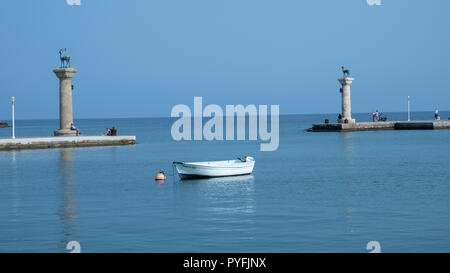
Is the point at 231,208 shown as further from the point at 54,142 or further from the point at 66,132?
the point at 66,132

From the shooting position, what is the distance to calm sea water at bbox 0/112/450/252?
71.3ft

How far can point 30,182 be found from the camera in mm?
41969

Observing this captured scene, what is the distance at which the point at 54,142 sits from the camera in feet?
243

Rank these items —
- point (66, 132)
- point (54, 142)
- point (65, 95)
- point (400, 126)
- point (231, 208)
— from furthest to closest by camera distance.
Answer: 1. point (400, 126)
2. point (66, 132)
3. point (65, 95)
4. point (54, 142)
5. point (231, 208)

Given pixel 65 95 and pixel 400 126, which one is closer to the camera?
pixel 65 95

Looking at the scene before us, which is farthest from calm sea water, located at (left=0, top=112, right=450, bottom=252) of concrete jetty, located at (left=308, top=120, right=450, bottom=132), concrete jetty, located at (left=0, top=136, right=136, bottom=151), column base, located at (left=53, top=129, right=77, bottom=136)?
concrete jetty, located at (left=308, top=120, right=450, bottom=132)

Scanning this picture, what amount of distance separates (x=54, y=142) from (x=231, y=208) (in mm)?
48160

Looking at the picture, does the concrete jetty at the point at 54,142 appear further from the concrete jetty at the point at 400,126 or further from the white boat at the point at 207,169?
the concrete jetty at the point at 400,126

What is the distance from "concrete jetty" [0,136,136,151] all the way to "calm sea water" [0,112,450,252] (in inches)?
674

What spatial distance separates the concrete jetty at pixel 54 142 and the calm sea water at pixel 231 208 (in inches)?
674

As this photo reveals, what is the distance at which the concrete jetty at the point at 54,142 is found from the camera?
71.1 metres

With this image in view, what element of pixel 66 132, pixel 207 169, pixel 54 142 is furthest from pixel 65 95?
pixel 207 169

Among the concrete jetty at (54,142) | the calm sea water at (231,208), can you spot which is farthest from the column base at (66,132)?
the calm sea water at (231,208)
